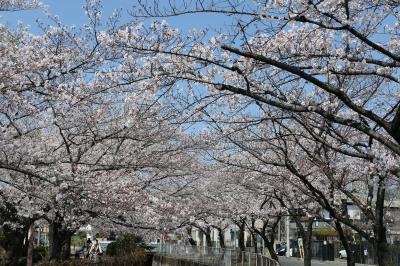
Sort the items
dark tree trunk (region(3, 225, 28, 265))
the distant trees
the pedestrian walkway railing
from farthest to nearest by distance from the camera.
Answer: the pedestrian walkway railing
dark tree trunk (region(3, 225, 28, 265))
the distant trees

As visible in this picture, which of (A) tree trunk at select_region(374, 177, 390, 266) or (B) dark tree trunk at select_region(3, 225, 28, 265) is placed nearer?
(A) tree trunk at select_region(374, 177, 390, 266)

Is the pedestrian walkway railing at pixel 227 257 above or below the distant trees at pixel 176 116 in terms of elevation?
Result: below

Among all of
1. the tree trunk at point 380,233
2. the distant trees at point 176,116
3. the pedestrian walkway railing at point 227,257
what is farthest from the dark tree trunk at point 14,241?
the tree trunk at point 380,233

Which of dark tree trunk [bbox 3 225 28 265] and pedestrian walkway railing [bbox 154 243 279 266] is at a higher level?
dark tree trunk [bbox 3 225 28 265]

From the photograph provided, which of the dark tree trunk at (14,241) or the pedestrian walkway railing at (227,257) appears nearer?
the dark tree trunk at (14,241)

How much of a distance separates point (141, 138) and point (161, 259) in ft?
72.9

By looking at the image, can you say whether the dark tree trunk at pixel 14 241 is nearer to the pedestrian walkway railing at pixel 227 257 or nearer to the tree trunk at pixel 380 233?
the pedestrian walkway railing at pixel 227 257

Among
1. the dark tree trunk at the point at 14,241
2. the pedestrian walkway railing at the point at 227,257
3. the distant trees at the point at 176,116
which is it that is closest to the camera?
the distant trees at the point at 176,116

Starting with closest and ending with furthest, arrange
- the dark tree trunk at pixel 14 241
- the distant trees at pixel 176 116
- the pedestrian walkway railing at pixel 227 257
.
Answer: the distant trees at pixel 176 116 → the dark tree trunk at pixel 14 241 → the pedestrian walkway railing at pixel 227 257

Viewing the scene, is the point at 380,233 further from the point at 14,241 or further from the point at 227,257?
the point at 227,257

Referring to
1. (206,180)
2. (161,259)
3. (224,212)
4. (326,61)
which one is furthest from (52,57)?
(161,259)

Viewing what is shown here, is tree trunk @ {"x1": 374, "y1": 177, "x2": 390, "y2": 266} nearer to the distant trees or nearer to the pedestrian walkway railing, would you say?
the distant trees

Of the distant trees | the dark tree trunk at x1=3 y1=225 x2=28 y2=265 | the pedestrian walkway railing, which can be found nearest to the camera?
the distant trees

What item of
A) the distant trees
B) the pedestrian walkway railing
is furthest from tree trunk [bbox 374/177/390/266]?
the pedestrian walkway railing
